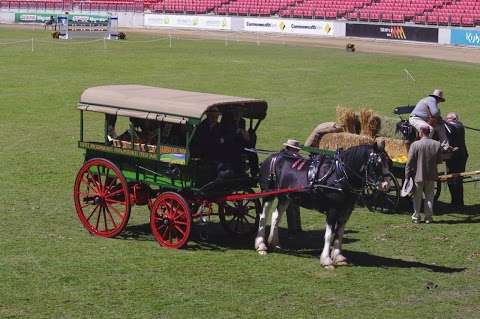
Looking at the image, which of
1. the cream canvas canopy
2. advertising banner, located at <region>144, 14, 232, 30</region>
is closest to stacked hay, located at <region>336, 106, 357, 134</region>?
the cream canvas canopy

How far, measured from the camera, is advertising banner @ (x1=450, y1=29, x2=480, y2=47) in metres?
60.3

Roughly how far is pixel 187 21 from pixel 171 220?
208ft

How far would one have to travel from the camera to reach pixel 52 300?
1157 cm

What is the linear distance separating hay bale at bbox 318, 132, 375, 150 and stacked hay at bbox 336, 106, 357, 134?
56 centimetres

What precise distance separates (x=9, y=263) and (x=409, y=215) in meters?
7.24

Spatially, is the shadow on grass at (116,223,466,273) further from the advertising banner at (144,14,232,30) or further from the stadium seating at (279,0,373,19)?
the advertising banner at (144,14,232,30)

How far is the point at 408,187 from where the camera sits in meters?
16.7

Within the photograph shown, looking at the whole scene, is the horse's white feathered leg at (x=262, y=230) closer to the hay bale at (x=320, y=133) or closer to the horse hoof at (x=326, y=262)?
the horse hoof at (x=326, y=262)

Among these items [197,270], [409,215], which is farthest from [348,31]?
[197,270]

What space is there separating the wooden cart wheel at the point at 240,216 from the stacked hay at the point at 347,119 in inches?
163

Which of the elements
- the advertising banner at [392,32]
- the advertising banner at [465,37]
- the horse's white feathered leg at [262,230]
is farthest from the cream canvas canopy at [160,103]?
the advertising banner at [392,32]

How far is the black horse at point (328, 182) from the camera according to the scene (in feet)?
42.4

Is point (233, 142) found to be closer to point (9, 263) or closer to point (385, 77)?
point (9, 263)

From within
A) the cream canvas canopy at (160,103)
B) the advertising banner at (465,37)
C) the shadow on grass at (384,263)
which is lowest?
the shadow on grass at (384,263)
